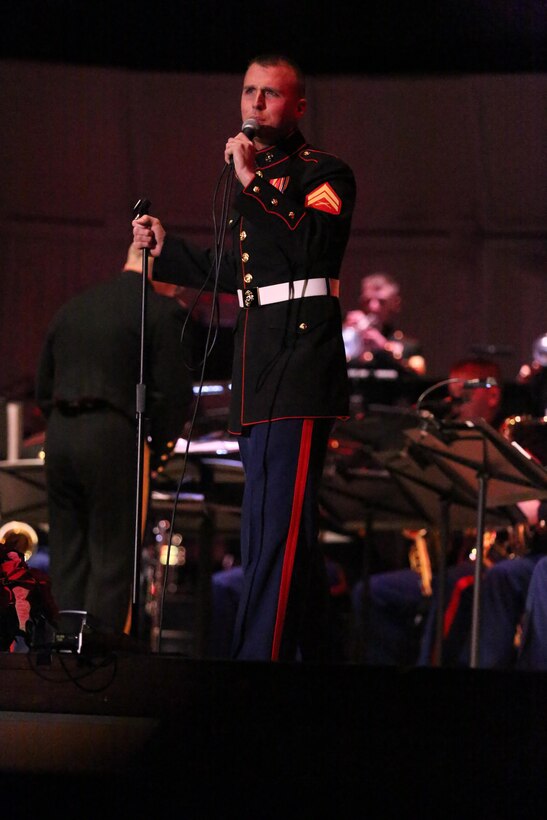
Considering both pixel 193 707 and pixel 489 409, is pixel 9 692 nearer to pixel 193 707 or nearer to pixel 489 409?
pixel 193 707

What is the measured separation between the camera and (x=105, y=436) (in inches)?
179

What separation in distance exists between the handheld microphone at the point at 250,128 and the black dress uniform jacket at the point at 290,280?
0.32ft

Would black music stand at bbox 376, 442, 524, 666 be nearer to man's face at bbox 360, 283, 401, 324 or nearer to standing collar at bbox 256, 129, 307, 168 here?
standing collar at bbox 256, 129, 307, 168

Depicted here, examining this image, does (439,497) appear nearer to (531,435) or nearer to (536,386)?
(531,435)

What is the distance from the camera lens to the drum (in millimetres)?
4395

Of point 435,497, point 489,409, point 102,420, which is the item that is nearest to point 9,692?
point 102,420

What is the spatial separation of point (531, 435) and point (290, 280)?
161 cm

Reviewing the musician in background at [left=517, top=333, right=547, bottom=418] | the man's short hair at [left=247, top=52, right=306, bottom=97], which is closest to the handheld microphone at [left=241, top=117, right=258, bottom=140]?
the man's short hair at [left=247, top=52, right=306, bottom=97]

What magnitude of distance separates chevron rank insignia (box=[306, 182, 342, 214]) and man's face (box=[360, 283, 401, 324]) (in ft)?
19.3

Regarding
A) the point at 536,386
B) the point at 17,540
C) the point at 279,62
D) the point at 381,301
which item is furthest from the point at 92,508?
the point at 381,301

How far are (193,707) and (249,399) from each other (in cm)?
96

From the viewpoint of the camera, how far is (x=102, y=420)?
15.0 ft

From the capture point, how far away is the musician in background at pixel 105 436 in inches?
178

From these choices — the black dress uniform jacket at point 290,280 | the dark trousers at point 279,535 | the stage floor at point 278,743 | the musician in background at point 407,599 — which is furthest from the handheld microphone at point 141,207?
the musician in background at point 407,599
